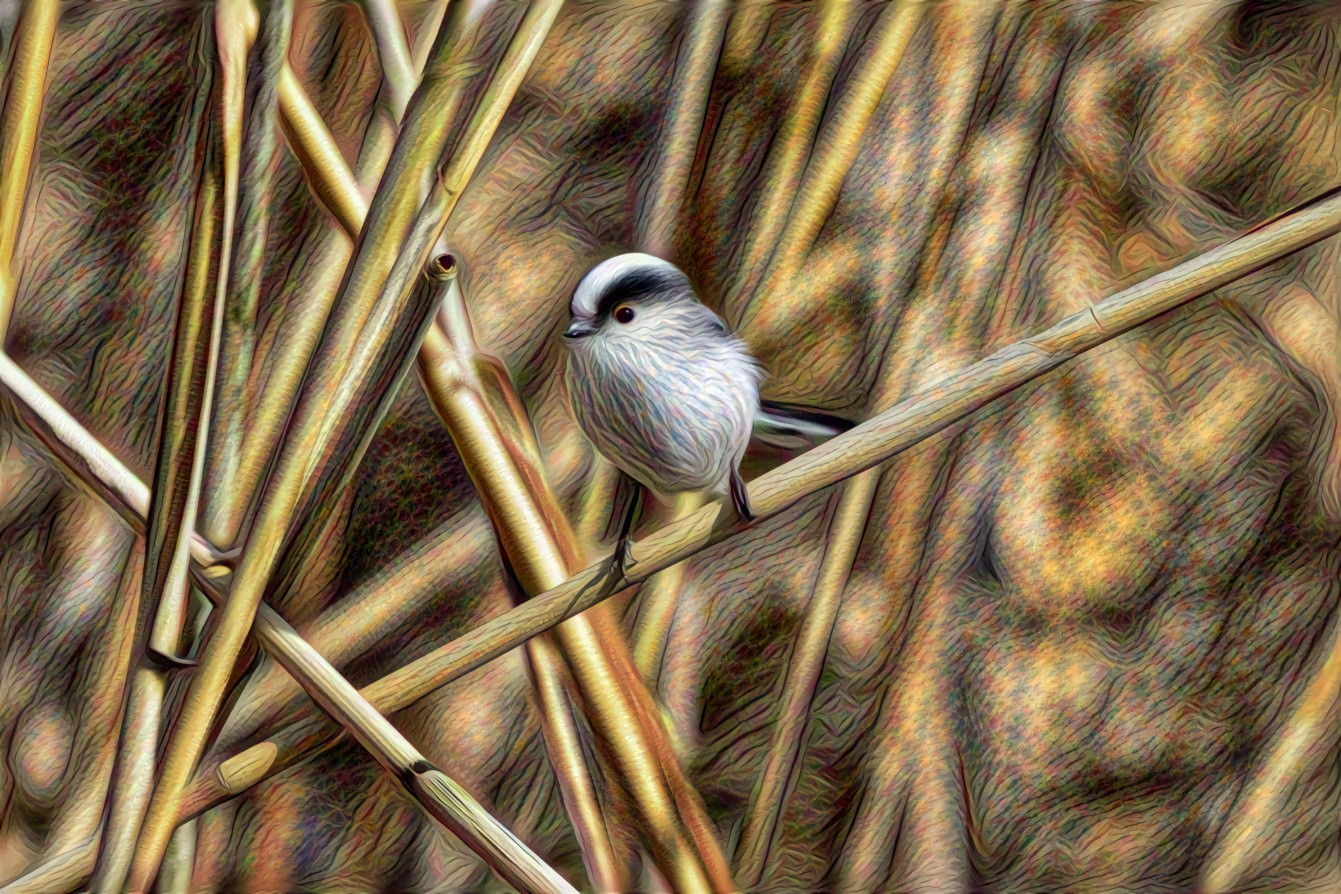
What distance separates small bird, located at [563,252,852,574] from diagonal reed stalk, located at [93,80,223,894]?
0.16 meters

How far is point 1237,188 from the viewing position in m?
0.46

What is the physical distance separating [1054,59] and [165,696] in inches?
18.7

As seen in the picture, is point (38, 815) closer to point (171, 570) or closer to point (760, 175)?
point (171, 570)

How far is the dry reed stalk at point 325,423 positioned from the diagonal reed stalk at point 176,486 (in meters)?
0.02

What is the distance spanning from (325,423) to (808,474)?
20 centimetres

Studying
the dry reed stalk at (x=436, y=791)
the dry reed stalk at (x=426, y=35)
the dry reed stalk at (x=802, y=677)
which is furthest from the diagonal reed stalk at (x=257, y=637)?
the dry reed stalk at (x=426, y=35)

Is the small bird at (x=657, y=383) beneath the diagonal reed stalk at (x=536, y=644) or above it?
above

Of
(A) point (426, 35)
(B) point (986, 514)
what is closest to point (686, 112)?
(A) point (426, 35)

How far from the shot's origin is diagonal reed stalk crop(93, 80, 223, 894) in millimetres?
423

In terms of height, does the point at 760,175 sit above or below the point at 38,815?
above

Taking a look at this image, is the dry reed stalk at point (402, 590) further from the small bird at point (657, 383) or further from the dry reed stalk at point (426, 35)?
the dry reed stalk at point (426, 35)

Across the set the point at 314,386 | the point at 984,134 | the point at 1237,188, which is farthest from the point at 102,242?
the point at 1237,188

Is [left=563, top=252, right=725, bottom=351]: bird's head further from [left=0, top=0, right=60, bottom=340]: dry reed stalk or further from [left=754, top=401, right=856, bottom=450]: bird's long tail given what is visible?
[left=0, top=0, right=60, bottom=340]: dry reed stalk

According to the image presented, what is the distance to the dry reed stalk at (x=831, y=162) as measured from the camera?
46 centimetres
